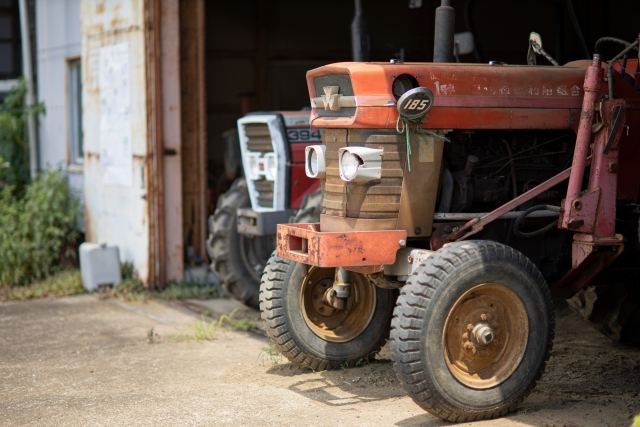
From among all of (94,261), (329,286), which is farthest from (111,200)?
(329,286)

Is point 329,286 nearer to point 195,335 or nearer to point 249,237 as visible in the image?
point 195,335

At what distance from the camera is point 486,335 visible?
4.34 metres

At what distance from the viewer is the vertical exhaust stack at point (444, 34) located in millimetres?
5180

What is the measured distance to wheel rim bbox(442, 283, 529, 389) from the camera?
436cm

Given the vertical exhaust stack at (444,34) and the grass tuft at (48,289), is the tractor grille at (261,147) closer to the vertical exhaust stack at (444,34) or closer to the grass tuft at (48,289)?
the grass tuft at (48,289)

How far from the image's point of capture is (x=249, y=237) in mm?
7609

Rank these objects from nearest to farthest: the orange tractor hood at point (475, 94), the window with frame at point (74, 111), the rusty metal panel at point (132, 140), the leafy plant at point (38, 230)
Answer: the orange tractor hood at point (475, 94), the rusty metal panel at point (132, 140), the leafy plant at point (38, 230), the window with frame at point (74, 111)

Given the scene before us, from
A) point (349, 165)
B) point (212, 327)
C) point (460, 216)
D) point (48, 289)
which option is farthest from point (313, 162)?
point (48, 289)

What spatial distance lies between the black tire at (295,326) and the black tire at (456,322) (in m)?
1.05

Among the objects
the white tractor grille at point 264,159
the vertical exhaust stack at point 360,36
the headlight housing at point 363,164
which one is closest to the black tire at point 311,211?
the white tractor grille at point 264,159

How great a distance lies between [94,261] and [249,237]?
1805 mm

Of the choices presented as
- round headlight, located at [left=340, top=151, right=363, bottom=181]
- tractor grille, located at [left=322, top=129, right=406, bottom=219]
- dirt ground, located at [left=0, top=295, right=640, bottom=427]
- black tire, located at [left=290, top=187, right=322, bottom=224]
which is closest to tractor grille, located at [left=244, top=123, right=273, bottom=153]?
black tire, located at [left=290, top=187, right=322, bottom=224]

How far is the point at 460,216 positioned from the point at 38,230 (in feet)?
18.4

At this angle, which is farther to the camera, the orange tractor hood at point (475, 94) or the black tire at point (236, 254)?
the black tire at point (236, 254)
